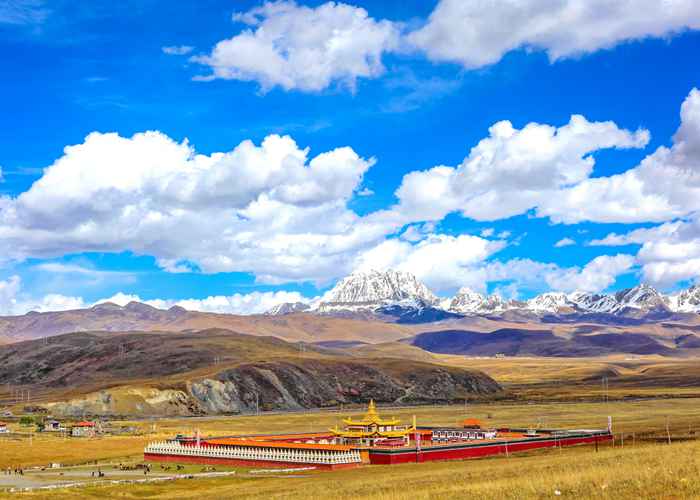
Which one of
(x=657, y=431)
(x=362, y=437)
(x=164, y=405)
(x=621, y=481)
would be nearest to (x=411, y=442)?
(x=362, y=437)

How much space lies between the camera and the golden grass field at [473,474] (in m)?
39.3

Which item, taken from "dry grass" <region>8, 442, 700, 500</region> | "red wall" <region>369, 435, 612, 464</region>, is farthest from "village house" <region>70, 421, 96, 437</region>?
"dry grass" <region>8, 442, 700, 500</region>

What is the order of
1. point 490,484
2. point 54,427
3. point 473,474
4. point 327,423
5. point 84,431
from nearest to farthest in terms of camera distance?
point 490,484 < point 473,474 < point 84,431 < point 54,427 < point 327,423

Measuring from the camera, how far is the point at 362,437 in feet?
315

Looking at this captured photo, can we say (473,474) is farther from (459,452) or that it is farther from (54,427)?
(54,427)

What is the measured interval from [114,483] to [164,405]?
134601 millimetres

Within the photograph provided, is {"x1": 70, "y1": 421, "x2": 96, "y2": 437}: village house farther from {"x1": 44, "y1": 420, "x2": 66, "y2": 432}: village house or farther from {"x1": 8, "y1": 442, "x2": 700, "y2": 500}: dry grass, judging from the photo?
{"x1": 8, "y1": 442, "x2": 700, "y2": 500}: dry grass

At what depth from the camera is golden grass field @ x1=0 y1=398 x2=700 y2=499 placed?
39.3 metres

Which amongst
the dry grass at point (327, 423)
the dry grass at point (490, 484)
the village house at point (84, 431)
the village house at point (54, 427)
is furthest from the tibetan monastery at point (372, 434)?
the village house at point (54, 427)

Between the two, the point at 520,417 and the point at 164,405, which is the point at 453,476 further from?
the point at 164,405

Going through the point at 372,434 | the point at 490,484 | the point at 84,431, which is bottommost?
the point at 372,434

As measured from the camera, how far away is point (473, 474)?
2239 inches

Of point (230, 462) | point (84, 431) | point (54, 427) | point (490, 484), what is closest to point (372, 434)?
point (230, 462)

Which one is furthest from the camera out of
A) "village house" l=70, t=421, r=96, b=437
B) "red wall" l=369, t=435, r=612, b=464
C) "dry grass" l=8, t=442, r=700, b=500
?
"village house" l=70, t=421, r=96, b=437
